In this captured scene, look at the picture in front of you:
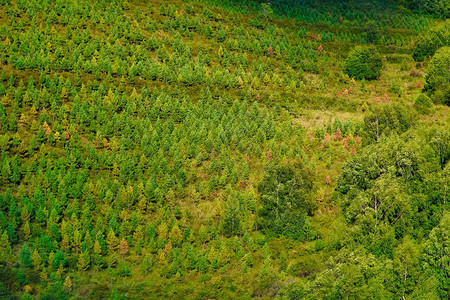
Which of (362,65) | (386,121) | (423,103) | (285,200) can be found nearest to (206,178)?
(285,200)

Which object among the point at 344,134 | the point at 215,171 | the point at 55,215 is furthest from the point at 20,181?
the point at 344,134

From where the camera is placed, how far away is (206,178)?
136500mm

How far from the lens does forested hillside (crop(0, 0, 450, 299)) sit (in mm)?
111062

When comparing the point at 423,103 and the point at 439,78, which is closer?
the point at 423,103

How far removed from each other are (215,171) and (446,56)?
79992 mm

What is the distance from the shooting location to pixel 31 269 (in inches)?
4419

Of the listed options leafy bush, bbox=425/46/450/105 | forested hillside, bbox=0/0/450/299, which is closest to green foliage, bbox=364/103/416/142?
forested hillside, bbox=0/0/450/299

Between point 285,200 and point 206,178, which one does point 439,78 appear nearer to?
point 285,200

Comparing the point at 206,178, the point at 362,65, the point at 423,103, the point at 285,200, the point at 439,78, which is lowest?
the point at 206,178

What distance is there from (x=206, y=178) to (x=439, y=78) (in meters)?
74.5

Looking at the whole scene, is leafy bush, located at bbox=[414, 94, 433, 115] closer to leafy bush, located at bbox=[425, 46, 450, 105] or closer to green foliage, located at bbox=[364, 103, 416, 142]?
leafy bush, located at bbox=[425, 46, 450, 105]

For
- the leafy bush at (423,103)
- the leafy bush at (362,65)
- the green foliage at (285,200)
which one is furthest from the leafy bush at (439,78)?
the green foliage at (285,200)

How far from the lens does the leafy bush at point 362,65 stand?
189 m

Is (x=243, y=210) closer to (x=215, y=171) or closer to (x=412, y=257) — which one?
(x=215, y=171)
